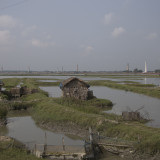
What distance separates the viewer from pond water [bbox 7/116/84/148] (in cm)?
1158

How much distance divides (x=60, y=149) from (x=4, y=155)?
7.70 feet

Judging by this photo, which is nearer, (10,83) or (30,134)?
(30,134)

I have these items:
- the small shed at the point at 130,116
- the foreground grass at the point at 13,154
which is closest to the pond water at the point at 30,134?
the foreground grass at the point at 13,154

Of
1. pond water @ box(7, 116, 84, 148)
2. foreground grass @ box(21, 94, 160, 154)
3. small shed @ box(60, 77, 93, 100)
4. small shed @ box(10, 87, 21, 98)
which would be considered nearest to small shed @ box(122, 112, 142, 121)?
foreground grass @ box(21, 94, 160, 154)

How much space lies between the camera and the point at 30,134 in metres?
12.9

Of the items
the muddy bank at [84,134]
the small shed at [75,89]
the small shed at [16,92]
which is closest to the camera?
the muddy bank at [84,134]

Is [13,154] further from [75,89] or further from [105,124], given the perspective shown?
[75,89]

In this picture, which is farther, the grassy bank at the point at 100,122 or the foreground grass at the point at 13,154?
the grassy bank at the point at 100,122

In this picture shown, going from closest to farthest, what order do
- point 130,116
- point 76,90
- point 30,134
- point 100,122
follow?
point 100,122 → point 30,134 → point 130,116 → point 76,90

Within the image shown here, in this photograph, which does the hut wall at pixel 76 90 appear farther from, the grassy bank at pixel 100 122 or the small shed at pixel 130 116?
the small shed at pixel 130 116

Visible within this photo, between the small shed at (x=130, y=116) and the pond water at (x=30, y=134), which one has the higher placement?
the small shed at (x=130, y=116)

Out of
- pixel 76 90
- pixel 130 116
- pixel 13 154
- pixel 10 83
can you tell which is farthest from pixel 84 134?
pixel 10 83

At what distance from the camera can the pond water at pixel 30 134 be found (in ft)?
38.0

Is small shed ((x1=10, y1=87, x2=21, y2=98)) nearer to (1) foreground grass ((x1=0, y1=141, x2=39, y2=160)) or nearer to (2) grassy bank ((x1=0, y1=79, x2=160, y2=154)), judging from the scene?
(2) grassy bank ((x1=0, y1=79, x2=160, y2=154))
